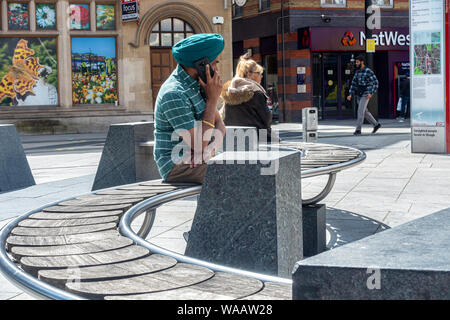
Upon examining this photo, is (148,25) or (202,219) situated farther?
(148,25)

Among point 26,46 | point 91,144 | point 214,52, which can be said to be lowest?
point 91,144

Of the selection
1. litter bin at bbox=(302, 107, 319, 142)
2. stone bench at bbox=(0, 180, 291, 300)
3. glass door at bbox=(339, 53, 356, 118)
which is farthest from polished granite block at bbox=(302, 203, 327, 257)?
glass door at bbox=(339, 53, 356, 118)

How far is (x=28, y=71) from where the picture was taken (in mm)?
20203

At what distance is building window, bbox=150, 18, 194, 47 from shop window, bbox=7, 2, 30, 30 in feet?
12.3

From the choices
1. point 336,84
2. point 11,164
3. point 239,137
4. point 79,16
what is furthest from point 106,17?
point 239,137

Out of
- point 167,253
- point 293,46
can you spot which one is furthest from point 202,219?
point 293,46

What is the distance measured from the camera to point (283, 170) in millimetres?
3299

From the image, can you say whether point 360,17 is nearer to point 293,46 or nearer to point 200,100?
point 293,46

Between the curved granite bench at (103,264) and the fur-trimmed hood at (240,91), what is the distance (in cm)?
336

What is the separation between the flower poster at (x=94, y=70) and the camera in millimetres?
20547

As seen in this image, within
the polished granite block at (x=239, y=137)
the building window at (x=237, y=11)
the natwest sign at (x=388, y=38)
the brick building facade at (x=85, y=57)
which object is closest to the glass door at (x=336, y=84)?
the natwest sign at (x=388, y=38)

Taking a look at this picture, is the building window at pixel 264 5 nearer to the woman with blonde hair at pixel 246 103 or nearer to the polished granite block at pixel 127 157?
the polished granite block at pixel 127 157
